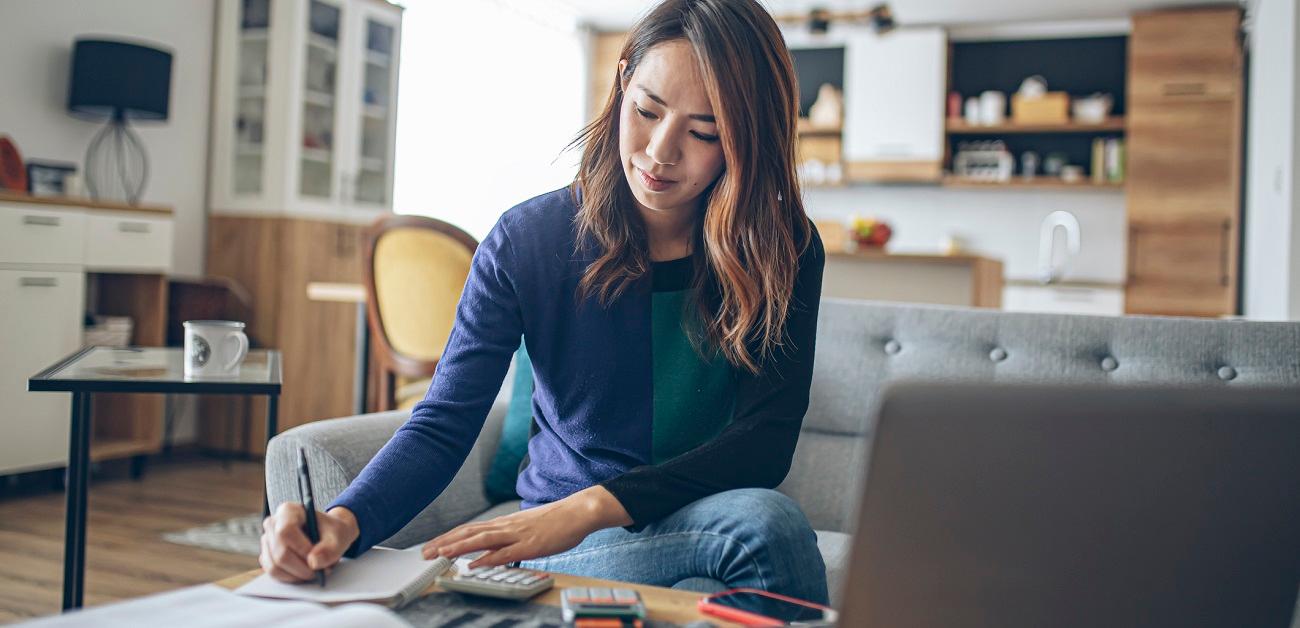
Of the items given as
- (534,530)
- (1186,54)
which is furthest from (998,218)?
(534,530)

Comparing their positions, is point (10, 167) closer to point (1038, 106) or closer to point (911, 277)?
point (911, 277)

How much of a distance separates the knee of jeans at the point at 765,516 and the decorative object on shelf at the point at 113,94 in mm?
3321

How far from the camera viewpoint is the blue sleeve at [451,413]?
104cm

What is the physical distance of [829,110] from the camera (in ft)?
23.4

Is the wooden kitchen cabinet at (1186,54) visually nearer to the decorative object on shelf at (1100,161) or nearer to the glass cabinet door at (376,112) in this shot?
the decorative object on shelf at (1100,161)

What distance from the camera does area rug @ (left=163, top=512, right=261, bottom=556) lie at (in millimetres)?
2941

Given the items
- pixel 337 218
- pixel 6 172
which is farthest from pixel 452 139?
pixel 6 172

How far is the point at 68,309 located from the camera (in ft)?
11.6

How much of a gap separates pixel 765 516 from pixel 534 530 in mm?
238

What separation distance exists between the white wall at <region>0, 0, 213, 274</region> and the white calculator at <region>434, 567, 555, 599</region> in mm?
3525

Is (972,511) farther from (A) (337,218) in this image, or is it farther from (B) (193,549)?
(A) (337,218)

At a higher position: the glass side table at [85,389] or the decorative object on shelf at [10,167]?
the decorative object on shelf at [10,167]

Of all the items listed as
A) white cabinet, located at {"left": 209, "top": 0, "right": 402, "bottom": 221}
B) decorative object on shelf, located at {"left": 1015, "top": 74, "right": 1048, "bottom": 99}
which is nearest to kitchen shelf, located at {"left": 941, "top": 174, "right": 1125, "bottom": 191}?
decorative object on shelf, located at {"left": 1015, "top": 74, "right": 1048, "bottom": 99}

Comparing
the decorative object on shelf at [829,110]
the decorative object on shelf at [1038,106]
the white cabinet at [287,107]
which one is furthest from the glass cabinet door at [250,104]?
the decorative object on shelf at [1038,106]
